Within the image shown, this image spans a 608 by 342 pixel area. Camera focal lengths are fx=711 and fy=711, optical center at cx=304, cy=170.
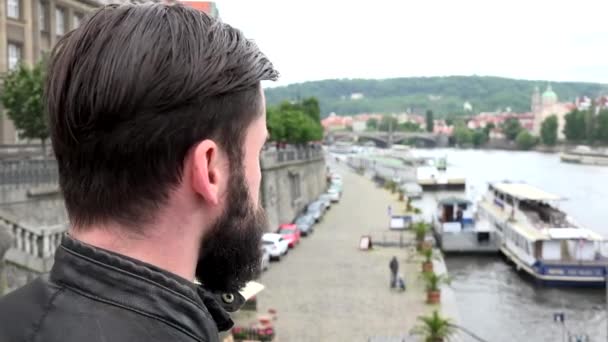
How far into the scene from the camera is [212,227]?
1.42 metres

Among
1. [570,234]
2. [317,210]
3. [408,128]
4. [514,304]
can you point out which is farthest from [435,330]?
[408,128]

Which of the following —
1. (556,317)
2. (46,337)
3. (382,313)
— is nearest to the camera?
(46,337)

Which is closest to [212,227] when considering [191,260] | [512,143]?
[191,260]

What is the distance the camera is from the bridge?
543 feet

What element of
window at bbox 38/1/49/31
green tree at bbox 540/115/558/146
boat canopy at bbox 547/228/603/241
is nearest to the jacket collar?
window at bbox 38/1/49/31

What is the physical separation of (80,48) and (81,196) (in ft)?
0.92

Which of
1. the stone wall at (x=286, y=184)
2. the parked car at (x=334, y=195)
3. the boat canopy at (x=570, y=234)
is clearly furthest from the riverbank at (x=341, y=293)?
the parked car at (x=334, y=195)

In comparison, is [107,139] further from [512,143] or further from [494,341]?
[512,143]

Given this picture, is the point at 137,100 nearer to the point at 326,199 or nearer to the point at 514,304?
the point at 514,304

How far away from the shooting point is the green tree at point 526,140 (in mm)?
151375

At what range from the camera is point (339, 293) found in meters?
21.3

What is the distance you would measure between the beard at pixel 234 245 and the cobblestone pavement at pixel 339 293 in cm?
1491

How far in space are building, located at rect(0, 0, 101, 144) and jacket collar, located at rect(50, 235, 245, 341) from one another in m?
21.8

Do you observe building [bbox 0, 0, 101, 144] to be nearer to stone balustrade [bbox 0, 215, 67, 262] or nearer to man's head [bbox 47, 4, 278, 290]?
stone balustrade [bbox 0, 215, 67, 262]
